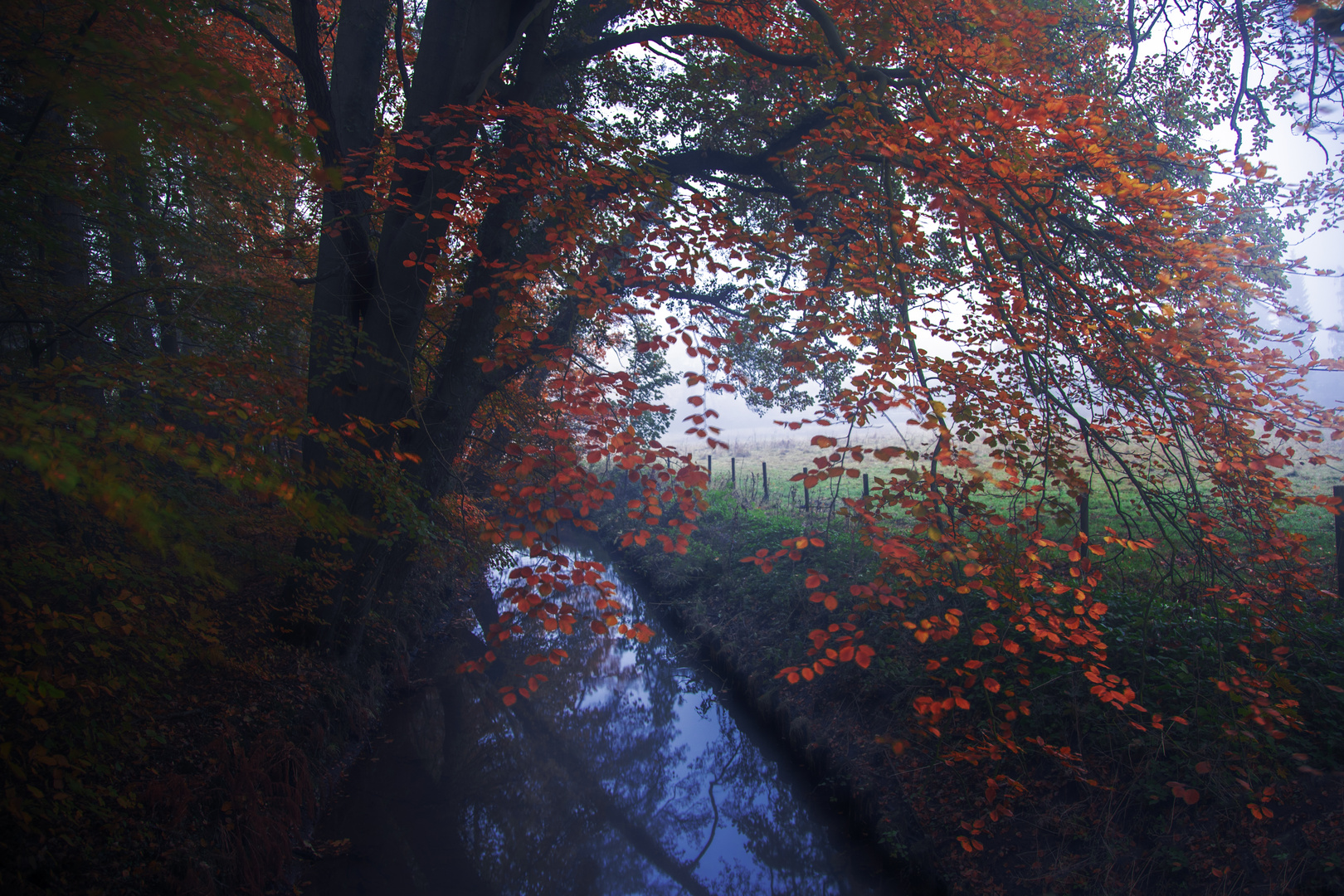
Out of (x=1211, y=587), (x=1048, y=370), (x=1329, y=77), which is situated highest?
(x=1329, y=77)

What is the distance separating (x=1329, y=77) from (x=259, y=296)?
7091 mm

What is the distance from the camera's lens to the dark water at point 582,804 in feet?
16.1

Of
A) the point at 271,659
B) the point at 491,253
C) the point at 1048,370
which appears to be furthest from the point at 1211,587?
the point at 271,659

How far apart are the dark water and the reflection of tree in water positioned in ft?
0.05

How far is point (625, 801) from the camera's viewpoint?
6.20m

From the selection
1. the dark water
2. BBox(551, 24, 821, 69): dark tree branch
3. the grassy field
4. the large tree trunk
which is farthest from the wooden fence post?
the large tree trunk

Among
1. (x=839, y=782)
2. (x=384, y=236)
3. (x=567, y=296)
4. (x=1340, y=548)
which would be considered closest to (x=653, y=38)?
(x=567, y=296)

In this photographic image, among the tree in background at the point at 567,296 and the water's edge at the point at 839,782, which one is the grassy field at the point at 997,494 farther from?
the water's edge at the point at 839,782

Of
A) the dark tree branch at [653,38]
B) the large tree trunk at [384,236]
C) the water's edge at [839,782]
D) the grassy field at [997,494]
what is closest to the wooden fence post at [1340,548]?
the grassy field at [997,494]

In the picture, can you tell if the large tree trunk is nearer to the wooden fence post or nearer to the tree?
the tree

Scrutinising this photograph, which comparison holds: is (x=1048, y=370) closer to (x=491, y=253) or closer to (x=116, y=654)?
(x=491, y=253)

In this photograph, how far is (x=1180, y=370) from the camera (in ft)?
12.0

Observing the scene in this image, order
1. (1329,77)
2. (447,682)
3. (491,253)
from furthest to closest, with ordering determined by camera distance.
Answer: (447,682) < (491,253) < (1329,77)

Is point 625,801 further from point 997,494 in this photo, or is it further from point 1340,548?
point 1340,548
